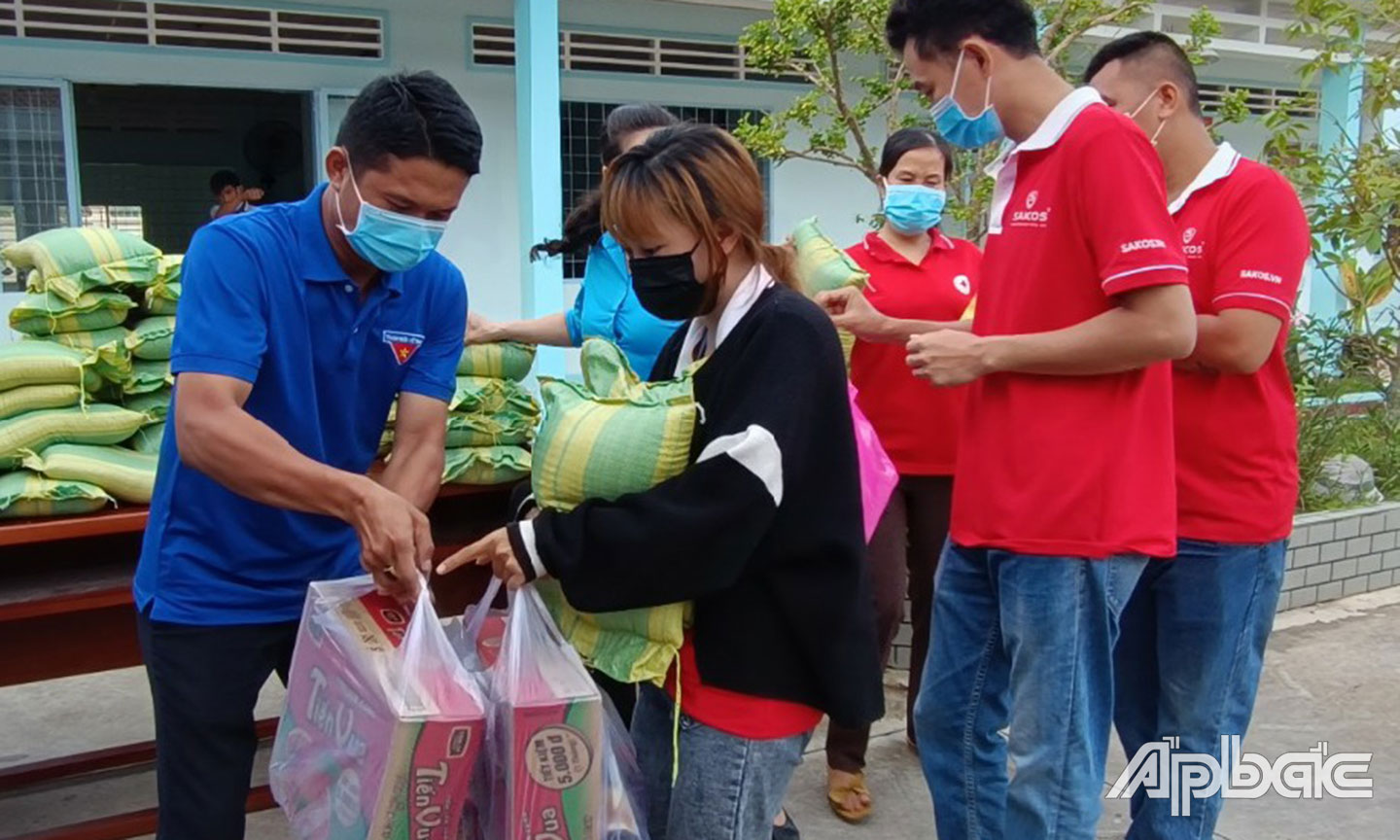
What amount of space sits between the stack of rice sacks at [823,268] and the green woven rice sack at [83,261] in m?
1.60

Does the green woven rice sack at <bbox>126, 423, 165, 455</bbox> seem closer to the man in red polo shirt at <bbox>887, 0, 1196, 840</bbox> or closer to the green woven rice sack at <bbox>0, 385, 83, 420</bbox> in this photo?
the green woven rice sack at <bbox>0, 385, 83, 420</bbox>

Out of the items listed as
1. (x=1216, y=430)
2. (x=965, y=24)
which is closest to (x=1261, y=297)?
(x=1216, y=430)

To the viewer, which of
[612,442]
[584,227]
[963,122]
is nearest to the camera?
[612,442]

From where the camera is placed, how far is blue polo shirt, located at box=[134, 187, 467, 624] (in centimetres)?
197

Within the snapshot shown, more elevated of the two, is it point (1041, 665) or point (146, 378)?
point (146, 378)

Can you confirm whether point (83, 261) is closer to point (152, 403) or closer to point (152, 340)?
point (152, 340)

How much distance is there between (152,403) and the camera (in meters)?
2.82

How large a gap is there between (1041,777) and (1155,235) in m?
1.01

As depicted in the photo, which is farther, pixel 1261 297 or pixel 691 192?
pixel 1261 297

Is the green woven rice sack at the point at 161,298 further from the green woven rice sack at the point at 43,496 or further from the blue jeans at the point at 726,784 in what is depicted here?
the blue jeans at the point at 726,784

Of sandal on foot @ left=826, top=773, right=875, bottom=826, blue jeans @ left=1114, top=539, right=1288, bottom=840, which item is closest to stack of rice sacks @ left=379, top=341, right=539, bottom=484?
sandal on foot @ left=826, top=773, right=875, bottom=826

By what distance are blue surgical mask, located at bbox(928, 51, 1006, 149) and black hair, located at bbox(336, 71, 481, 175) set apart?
0.90 m

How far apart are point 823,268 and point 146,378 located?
166 cm

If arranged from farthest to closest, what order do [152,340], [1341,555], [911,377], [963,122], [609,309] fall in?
1. [1341,555]
2. [911,377]
3. [609,309]
4. [152,340]
5. [963,122]
